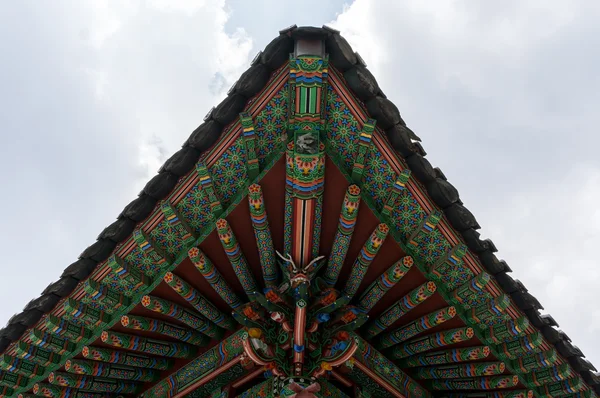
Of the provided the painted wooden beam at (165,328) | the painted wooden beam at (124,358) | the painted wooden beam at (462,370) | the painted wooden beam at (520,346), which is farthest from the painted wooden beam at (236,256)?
the painted wooden beam at (520,346)

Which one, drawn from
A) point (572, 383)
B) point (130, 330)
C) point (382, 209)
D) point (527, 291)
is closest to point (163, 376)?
point (130, 330)

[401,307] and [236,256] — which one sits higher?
[236,256]

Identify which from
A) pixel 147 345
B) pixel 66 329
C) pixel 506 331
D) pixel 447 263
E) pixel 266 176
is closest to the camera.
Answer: pixel 266 176

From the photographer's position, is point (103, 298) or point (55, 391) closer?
point (103, 298)

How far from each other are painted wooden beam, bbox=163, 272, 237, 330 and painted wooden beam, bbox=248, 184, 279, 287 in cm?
106

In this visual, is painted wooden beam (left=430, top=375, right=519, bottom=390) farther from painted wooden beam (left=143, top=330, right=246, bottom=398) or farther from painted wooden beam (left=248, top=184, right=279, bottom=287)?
painted wooden beam (left=248, top=184, right=279, bottom=287)

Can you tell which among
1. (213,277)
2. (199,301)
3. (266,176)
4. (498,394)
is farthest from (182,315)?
(498,394)

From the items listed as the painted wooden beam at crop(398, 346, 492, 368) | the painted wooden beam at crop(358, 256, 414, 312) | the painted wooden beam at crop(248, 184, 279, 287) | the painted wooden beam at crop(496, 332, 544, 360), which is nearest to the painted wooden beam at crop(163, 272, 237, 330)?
the painted wooden beam at crop(248, 184, 279, 287)

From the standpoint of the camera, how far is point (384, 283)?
6.95 metres

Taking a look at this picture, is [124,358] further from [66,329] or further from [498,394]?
[498,394]

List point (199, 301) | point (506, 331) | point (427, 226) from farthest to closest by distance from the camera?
point (506, 331) → point (199, 301) → point (427, 226)

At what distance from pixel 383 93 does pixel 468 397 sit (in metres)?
5.80

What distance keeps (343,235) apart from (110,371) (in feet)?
15.2

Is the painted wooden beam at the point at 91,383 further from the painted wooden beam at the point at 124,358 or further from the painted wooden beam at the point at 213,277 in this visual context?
the painted wooden beam at the point at 213,277
